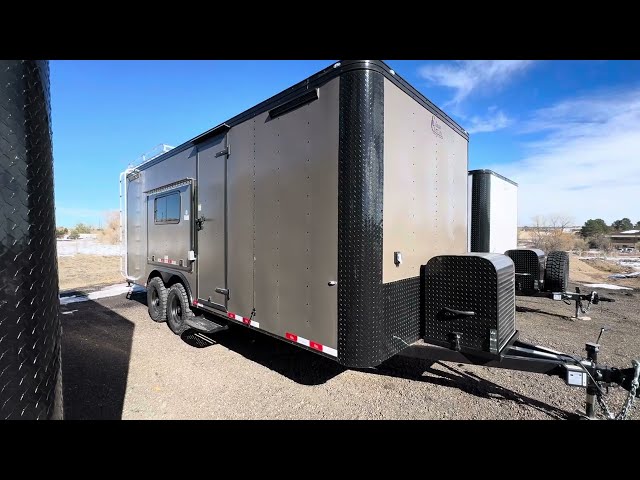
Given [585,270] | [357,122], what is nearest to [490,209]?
[357,122]

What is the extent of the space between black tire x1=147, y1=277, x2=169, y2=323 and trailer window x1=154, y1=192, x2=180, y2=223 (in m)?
1.24

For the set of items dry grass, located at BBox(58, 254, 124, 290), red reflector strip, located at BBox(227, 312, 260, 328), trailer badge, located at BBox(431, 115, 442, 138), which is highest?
trailer badge, located at BBox(431, 115, 442, 138)

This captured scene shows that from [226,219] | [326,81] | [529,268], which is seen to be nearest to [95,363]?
[226,219]

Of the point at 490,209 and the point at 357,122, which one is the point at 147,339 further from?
the point at 490,209

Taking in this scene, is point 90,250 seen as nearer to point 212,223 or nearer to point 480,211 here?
point 212,223

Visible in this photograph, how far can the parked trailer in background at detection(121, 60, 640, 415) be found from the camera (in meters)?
2.62

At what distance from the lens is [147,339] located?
5426 mm

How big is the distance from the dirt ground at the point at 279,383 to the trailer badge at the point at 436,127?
2912mm

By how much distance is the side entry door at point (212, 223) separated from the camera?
4.25 metres

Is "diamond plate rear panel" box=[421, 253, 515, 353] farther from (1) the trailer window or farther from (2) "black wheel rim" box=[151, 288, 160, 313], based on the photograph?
(2) "black wheel rim" box=[151, 288, 160, 313]

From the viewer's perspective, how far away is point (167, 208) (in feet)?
18.6

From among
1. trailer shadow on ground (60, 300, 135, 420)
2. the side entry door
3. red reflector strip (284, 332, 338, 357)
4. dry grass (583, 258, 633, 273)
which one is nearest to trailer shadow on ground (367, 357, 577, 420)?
red reflector strip (284, 332, 338, 357)

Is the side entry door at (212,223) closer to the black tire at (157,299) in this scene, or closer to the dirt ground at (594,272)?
the black tire at (157,299)

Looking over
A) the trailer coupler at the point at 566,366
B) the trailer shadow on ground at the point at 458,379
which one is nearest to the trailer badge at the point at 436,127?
the trailer coupler at the point at 566,366
